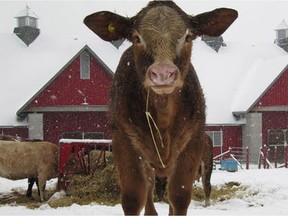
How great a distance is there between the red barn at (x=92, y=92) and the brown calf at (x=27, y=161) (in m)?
9.38

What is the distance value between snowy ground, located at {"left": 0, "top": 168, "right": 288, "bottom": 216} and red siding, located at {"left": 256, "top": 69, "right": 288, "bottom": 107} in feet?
39.2

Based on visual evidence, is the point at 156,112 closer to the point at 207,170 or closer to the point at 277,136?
the point at 207,170

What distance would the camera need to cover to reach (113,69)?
86.9 feet

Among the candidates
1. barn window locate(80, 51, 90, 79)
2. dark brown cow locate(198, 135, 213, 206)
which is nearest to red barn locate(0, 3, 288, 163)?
barn window locate(80, 51, 90, 79)

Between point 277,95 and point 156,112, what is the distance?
25826mm

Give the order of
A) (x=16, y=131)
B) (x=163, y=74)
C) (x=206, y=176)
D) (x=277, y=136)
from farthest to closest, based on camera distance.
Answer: (x=277, y=136)
(x=16, y=131)
(x=206, y=176)
(x=163, y=74)

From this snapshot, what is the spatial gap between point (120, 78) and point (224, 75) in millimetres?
26962

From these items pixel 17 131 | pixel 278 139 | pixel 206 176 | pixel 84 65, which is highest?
pixel 84 65

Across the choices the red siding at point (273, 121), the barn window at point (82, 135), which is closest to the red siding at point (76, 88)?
the barn window at point (82, 135)

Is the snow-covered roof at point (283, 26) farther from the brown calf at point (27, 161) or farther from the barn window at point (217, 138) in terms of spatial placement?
the brown calf at point (27, 161)

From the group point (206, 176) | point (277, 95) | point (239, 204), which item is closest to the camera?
point (239, 204)

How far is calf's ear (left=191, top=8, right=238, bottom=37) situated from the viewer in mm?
3994

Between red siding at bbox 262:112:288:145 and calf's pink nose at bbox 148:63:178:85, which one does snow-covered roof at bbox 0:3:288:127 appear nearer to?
red siding at bbox 262:112:288:145

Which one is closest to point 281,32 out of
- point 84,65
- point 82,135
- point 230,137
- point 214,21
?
point 230,137
